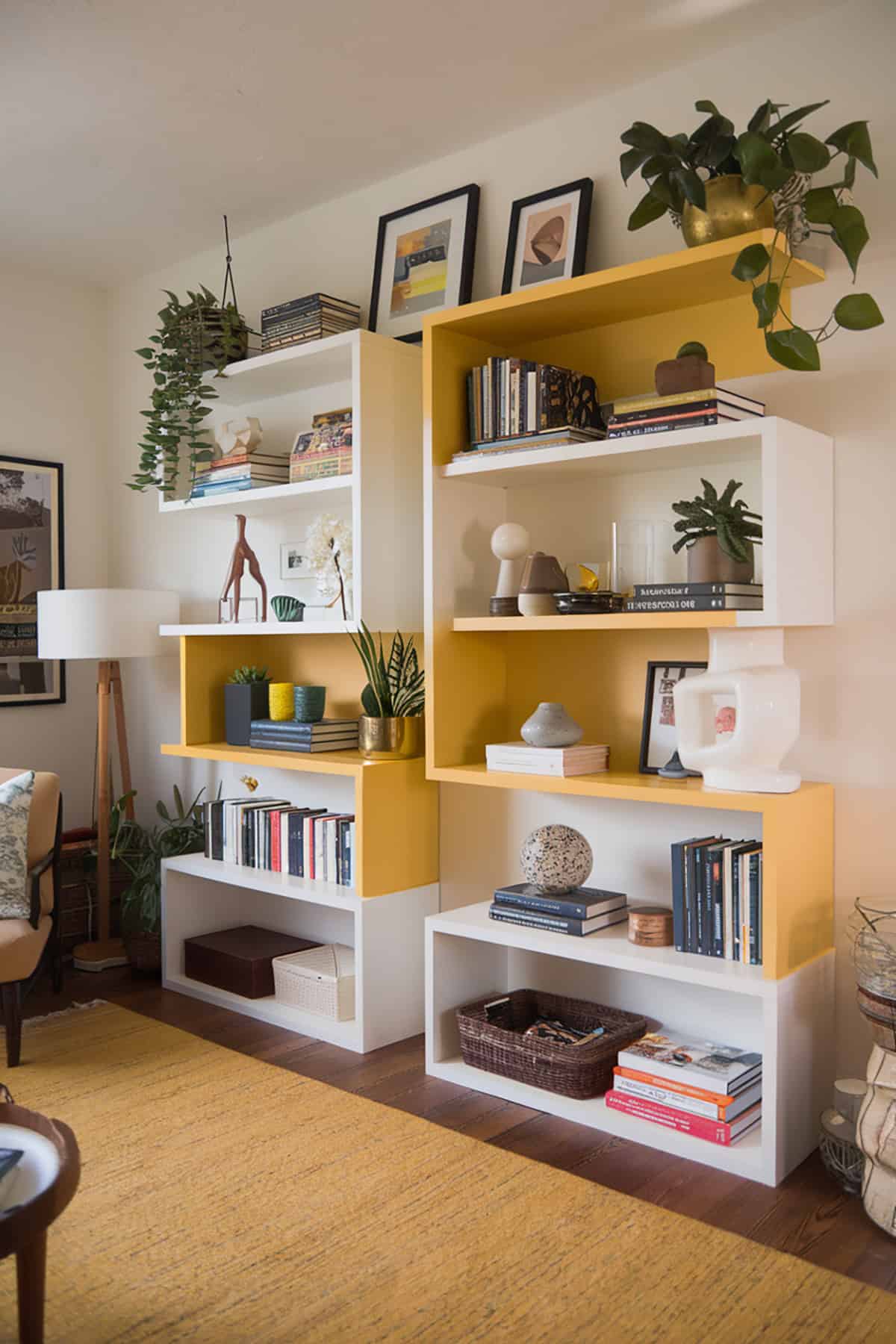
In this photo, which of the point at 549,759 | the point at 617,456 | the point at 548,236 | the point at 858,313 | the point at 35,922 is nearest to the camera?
the point at 858,313

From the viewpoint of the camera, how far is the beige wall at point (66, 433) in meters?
4.50

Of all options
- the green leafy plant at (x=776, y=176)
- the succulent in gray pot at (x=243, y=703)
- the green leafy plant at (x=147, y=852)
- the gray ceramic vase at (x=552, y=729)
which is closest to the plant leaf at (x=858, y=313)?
the green leafy plant at (x=776, y=176)

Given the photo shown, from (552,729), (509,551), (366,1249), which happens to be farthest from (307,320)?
(366,1249)

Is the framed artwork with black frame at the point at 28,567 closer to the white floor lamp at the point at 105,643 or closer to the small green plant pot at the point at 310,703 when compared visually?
the white floor lamp at the point at 105,643

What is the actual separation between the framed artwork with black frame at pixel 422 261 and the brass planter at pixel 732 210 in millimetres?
1004

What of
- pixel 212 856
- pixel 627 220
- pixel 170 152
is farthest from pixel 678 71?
pixel 212 856

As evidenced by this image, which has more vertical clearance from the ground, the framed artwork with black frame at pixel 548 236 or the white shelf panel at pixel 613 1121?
the framed artwork with black frame at pixel 548 236

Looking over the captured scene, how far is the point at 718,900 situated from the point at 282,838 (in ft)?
5.17

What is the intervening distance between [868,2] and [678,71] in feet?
1.66

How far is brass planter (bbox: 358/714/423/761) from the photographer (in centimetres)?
339

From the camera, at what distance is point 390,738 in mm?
3387

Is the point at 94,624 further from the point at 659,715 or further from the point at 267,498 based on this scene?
the point at 659,715

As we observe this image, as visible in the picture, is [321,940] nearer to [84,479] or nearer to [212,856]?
[212,856]

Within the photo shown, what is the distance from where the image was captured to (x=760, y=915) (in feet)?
8.33
